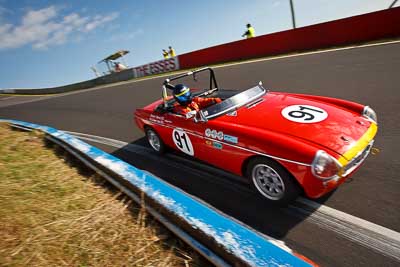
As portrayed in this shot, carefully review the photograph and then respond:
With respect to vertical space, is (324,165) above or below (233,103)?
below

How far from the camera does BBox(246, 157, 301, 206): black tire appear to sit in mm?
2988

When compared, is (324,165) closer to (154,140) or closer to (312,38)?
(154,140)

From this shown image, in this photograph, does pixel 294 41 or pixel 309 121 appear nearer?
pixel 309 121

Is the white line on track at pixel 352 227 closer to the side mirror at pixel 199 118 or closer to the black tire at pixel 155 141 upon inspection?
the side mirror at pixel 199 118

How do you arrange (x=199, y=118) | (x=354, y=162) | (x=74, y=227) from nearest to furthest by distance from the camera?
(x=74, y=227), (x=354, y=162), (x=199, y=118)

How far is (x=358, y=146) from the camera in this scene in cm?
299

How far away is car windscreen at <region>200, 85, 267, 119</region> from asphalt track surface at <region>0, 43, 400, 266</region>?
2.97ft

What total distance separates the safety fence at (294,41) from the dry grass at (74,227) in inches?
526

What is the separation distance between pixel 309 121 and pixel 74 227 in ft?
8.81

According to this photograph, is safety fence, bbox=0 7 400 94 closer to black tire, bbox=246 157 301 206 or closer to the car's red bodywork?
the car's red bodywork

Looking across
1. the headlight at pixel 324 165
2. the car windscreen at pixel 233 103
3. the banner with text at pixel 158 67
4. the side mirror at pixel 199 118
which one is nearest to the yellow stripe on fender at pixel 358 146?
the headlight at pixel 324 165

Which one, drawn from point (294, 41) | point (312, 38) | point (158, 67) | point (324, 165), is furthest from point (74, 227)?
point (158, 67)

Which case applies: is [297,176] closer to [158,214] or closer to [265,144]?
[265,144]

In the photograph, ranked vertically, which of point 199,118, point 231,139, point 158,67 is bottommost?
point 231,139
